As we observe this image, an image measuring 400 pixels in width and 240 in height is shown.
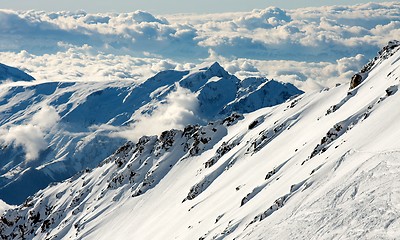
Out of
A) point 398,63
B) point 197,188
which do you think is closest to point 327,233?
point 398,63

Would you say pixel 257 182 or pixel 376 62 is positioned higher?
pixel 376 62

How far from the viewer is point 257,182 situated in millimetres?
75750

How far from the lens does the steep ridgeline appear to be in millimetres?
39094

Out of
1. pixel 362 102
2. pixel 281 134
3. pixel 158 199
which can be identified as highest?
pixel 362 102

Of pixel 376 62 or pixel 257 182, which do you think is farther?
pixel 376 62

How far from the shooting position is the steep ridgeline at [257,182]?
39.1 m

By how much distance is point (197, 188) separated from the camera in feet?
335

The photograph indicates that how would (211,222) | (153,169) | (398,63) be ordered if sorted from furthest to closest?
(153,169), (398,63), (211,222)

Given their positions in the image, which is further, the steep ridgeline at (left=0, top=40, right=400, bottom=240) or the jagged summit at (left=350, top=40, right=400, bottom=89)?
the jagged summit at (left=350, top=40, right=400, bottom=89)

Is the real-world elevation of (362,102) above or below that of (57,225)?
above

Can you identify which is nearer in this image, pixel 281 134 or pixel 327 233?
pixel 327 233

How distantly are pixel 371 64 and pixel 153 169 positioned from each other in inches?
2754

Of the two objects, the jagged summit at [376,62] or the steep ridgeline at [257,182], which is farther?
the jagged summit at [376,62]

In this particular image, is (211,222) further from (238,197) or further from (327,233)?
(327,233)
